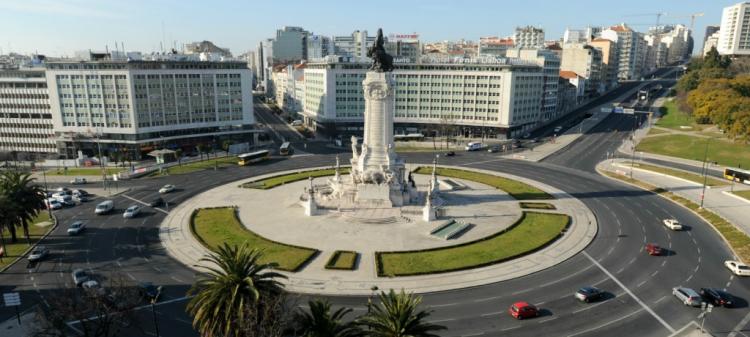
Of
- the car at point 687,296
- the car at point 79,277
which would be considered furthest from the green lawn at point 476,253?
the car at point 79,277

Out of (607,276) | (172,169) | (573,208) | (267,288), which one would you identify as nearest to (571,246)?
(607,276)

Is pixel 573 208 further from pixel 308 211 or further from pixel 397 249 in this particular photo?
pixel 308 211

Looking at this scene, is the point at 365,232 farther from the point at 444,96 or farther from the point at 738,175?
the point at 444,96

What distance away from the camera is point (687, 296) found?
49625 mm

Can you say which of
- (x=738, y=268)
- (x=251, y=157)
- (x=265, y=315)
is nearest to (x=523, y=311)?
(x=265, y=315)

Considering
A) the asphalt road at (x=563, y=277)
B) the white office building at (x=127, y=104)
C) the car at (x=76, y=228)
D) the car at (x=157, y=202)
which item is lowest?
the asphalt road at (x=563, y=277)

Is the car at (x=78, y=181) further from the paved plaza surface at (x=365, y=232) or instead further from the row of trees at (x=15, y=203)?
the row of trees at (x=15, y=203)

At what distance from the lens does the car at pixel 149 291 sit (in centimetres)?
4995

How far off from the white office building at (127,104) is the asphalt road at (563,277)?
4450 centimetres

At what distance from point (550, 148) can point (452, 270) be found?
9784 centimetres

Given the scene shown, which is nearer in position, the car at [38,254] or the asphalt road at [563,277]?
the asphalt road at [563,277]

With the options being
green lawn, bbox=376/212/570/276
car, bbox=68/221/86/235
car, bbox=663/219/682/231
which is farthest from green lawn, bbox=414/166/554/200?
car, bbox=68/221/86/235

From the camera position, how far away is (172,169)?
117562mm

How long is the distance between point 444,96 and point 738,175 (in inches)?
3454
